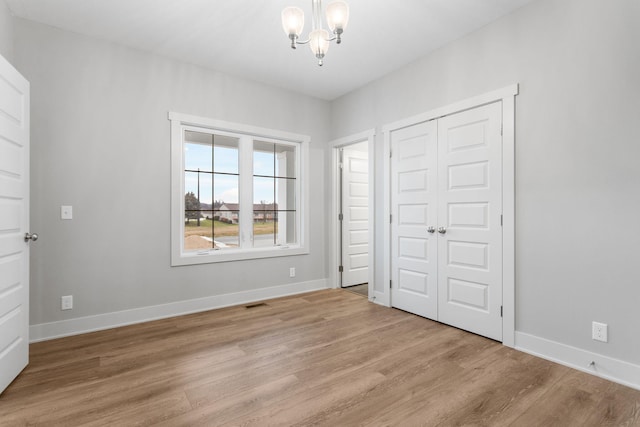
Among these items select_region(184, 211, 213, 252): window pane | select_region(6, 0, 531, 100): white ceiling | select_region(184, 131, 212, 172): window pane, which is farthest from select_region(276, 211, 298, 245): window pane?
select_region(6, 0, 531, 100): white ceiling

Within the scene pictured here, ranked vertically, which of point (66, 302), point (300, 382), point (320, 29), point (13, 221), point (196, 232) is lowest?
point (300, 382)

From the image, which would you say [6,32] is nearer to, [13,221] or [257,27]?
[13,221]

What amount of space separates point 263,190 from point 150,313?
199 centimetres

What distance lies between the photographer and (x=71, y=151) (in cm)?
297

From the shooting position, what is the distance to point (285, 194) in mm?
4562

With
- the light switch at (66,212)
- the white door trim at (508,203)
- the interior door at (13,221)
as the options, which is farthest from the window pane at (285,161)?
the interior door at (13,221)

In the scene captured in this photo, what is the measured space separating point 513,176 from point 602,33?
111 cm

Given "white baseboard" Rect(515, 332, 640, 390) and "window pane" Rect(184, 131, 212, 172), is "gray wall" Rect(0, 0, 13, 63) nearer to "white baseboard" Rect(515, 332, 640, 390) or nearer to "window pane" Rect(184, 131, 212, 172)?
"window pane" Rect(184, 131, 212, 172)

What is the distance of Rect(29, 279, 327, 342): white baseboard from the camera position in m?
2.87

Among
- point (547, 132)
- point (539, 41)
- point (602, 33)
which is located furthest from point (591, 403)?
point (539, 41)

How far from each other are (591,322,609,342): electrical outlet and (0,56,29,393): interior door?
394cm

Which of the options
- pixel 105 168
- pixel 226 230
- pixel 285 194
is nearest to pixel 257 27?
pixel 105 168

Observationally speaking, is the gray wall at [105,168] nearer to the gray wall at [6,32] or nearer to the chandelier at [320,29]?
the gray wall at [6,32]

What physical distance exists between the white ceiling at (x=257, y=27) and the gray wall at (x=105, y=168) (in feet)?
0.80
